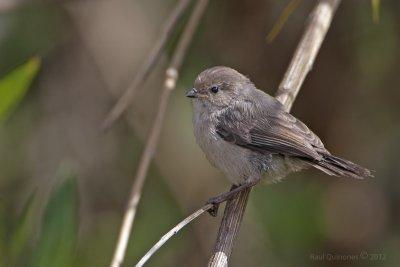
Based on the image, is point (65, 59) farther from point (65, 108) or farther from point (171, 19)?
point (171, 19)

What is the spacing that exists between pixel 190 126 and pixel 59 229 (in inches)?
102

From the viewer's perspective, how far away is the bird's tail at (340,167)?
4320 mm

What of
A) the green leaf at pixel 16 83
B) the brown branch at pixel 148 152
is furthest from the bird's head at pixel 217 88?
the green leaf at pixel 16 83

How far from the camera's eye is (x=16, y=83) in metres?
4.00

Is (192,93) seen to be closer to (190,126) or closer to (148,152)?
(148,152)

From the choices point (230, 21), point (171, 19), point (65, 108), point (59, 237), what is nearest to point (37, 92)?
point (65, 108)

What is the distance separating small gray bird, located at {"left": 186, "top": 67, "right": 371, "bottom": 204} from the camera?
4566 mm

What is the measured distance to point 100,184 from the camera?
625 cm

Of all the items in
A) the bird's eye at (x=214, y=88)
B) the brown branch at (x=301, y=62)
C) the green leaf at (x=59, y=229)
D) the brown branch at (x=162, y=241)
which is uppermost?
the brown branch at (x=301, y=62)

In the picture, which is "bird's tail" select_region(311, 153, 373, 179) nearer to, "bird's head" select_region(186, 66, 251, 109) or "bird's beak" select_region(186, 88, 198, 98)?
"bird's head" select_region(186, 66, 251, 109)

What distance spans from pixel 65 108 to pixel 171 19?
229 centimetres

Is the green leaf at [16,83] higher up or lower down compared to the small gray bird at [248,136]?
lower down

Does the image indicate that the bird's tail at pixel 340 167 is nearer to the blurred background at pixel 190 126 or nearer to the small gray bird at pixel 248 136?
the small gray bird at pixel 248 136

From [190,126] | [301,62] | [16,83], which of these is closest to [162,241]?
[16,83]
